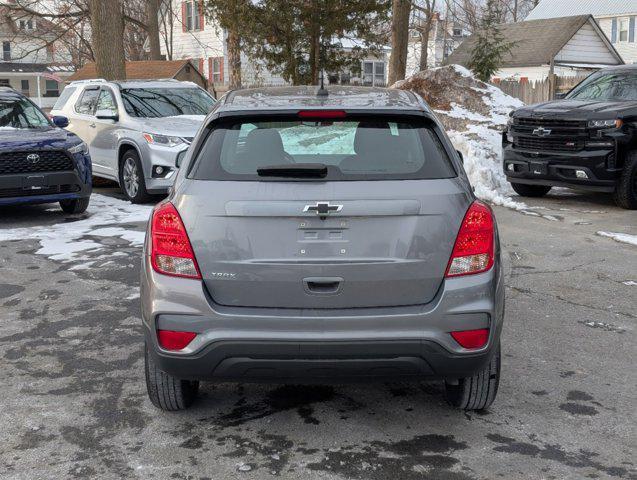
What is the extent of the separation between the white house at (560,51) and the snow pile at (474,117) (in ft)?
83.5

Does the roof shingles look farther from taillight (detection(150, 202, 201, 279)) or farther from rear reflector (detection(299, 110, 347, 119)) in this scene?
taillight (detection(150, 202, 201, 279))

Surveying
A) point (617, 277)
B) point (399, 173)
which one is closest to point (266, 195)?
point (399, 173)

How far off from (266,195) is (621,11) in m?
52.0

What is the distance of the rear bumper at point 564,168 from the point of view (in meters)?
11.5

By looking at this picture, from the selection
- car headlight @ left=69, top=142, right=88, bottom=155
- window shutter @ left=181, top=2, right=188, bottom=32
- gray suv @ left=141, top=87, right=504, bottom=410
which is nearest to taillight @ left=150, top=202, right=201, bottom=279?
gray suv @ left=141, top=87, right=504, bottom=410

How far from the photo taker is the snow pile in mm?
13578

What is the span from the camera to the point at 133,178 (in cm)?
1275

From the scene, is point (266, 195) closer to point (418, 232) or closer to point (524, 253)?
point (418, 232)

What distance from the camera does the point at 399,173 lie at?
4.07 metres

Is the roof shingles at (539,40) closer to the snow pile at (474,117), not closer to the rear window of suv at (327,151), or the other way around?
the snow pile at (474,117)

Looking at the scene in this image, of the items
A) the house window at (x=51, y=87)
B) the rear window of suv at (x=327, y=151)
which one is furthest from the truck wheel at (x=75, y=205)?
the house window at (x=51, y=87)

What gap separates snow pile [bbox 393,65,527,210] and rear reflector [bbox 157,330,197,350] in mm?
8802

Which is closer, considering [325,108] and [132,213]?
[325,108]

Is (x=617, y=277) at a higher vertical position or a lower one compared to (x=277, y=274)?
lower
